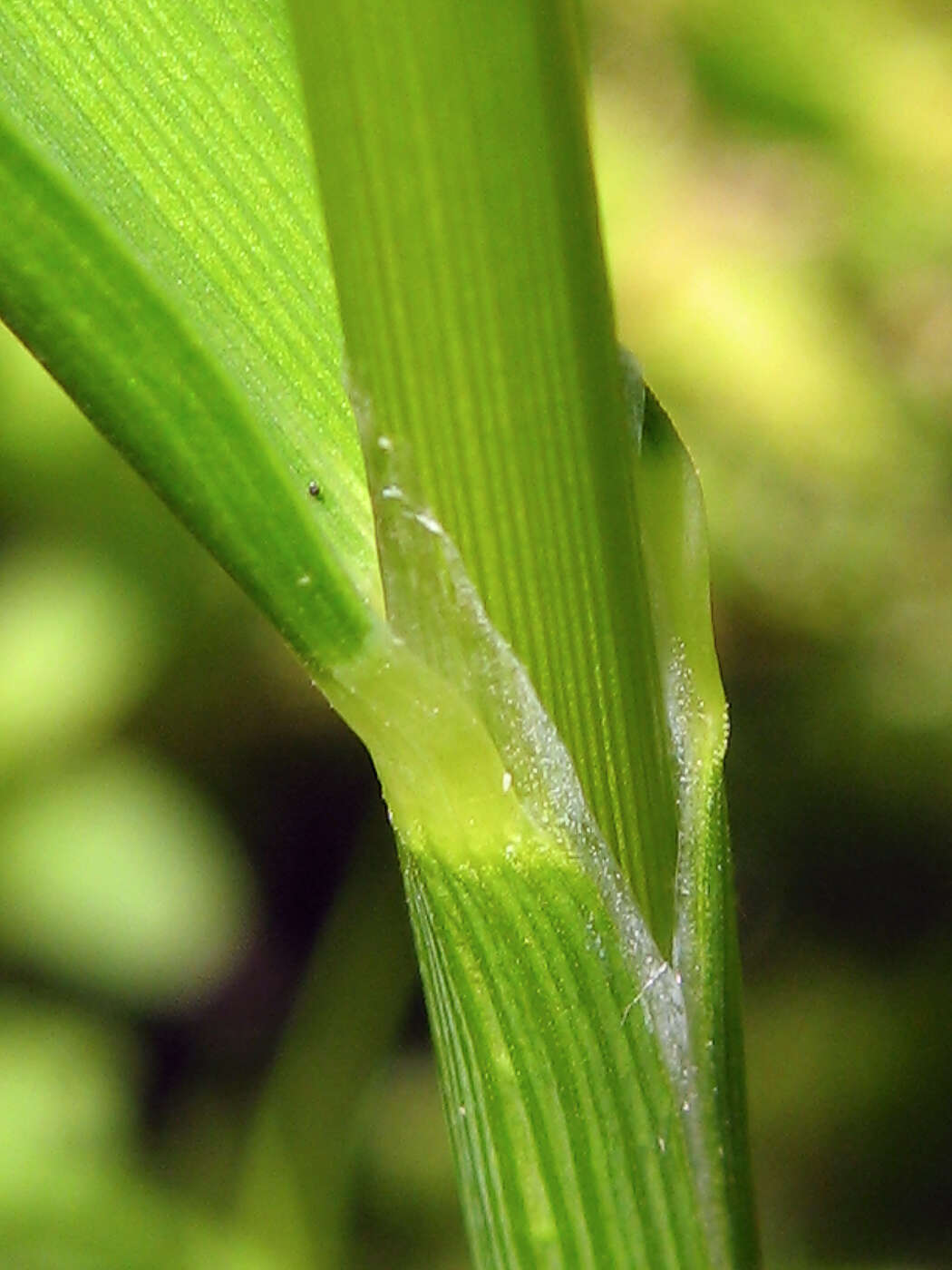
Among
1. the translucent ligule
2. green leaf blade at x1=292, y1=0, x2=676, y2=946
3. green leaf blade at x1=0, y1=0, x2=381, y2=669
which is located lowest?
the translucent ligule

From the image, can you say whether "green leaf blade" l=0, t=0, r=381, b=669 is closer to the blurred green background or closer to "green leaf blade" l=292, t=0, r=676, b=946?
"green leaf blade" l=292, t=0, r=676, b=946

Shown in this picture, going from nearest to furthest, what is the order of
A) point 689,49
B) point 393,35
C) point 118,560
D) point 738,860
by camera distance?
1. point 393,35
2. point 689,49
3. point 118,560
4. point 738,860

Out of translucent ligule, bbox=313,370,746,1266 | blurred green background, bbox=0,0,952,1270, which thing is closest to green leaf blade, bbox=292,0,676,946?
translucent ligule, bbox=313,370,746,1266

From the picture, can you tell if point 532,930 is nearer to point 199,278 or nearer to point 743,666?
point 199,278

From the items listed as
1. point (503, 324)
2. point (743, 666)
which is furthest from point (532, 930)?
point (743, 666)

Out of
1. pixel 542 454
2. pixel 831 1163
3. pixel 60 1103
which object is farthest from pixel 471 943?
pixel 831 1163

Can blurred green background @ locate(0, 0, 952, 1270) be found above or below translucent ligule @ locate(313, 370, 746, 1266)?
above

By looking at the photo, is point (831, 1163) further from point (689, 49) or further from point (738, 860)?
point (689, 49)

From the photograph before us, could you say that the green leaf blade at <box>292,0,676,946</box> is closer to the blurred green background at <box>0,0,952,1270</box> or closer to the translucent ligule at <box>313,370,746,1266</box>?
the translucent ligule at <box>313,370,746,1266</box>

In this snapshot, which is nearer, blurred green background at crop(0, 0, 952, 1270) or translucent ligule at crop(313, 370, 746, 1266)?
translucent ligule at crop(313, 370, 746, 1266)
